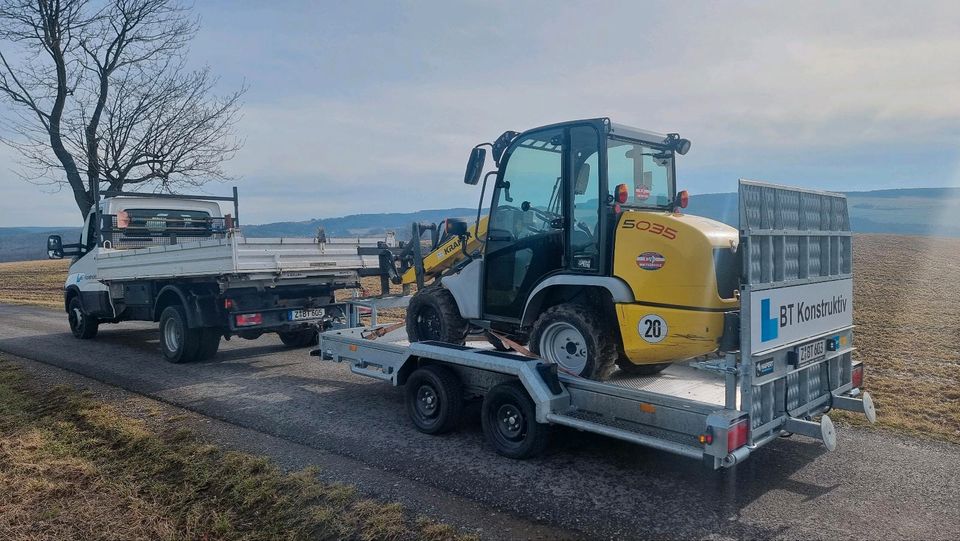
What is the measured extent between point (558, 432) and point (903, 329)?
26.4ft

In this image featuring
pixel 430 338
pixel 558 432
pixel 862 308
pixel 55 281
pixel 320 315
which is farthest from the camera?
pixel 55 281

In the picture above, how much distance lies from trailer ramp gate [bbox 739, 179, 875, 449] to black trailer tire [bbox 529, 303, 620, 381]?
1.24m

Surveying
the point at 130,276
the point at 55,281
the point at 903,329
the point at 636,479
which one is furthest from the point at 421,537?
the point at 55,281

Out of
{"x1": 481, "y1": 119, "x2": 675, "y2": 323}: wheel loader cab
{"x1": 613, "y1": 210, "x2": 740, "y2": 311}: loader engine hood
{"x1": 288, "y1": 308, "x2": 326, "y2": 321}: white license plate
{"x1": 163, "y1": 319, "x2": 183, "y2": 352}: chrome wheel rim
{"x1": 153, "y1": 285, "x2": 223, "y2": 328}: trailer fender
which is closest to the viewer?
{"x1": 613, "y1": 210, "x2": 740, "y2": 311}: loader engine hood

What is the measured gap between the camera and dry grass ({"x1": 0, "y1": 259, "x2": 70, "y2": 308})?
20766 millimetres

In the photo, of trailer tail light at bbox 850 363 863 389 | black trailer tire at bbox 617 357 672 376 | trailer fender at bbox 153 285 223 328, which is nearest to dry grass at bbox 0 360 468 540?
black trailer tire at bbox 617 357 672 376

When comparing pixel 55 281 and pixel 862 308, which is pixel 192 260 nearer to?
pixel 862 308

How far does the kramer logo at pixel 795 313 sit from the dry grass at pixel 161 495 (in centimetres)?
241

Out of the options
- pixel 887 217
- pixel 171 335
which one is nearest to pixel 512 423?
pixel 171 335

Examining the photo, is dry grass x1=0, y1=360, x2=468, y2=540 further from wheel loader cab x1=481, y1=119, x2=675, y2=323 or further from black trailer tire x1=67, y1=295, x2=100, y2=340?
black trailer tire x1=67, y1=295, x2=100, y2=340

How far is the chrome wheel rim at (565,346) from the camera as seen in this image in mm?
5309

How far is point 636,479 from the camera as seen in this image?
4727 mm

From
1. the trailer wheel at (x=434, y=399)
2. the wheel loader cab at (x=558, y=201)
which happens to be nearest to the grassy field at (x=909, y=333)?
the wheel loader cab at (x=558, y=201)

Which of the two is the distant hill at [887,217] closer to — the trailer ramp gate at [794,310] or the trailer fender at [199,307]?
the trailer fender at [199,307]
